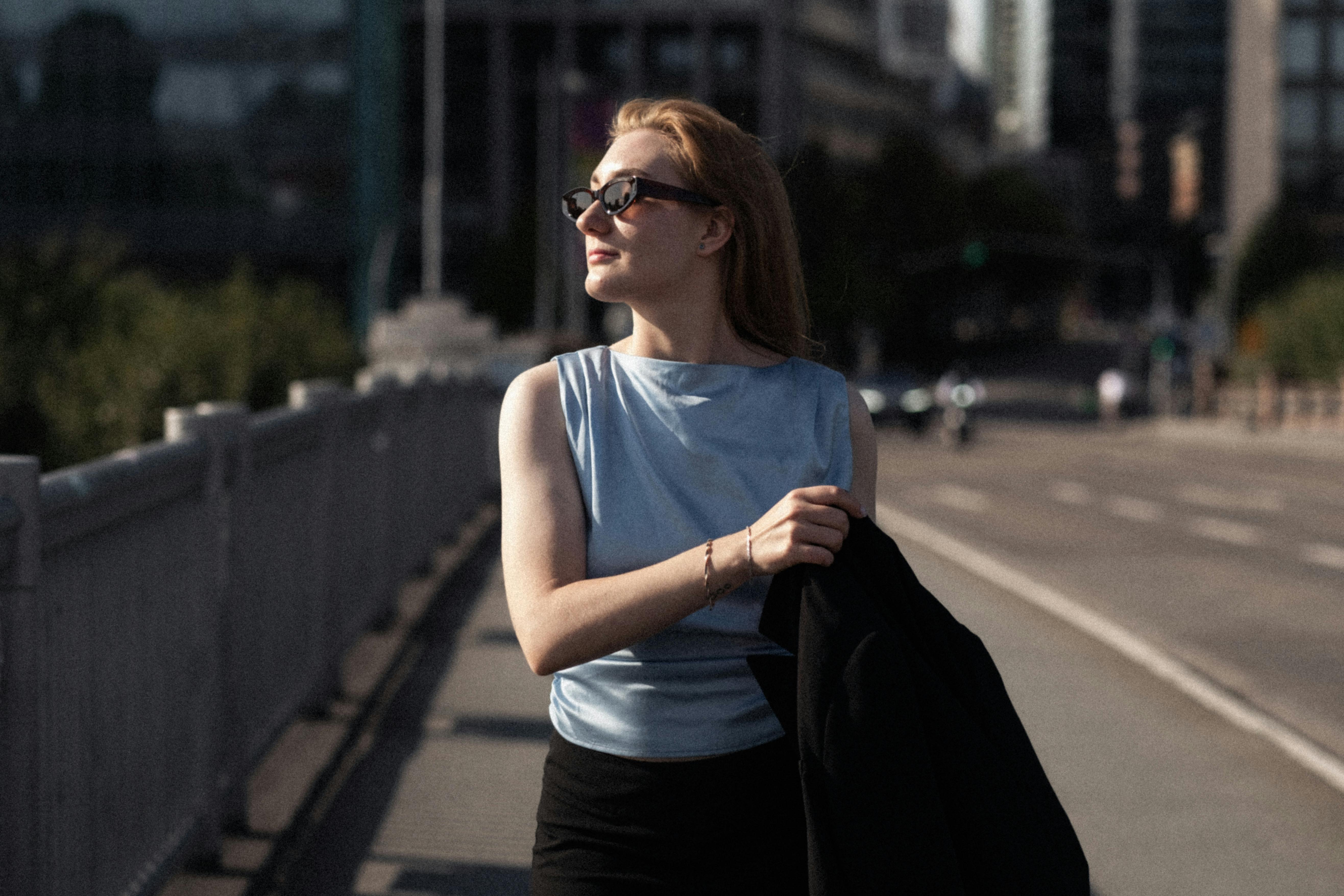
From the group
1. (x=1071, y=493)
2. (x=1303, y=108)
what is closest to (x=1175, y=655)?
(x=1071, y=493)

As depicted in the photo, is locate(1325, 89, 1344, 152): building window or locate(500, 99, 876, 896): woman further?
locate(1325, 89, 1344, 152): building window

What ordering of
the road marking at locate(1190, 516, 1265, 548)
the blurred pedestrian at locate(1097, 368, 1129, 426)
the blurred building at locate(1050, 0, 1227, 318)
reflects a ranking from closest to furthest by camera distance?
the road marking at locate(1190, 516, 1265, 548), the blurred pedestrian at locate(1097, 368, 1129, 426), the blurred building at locate(1050, 0, 1227, 318)

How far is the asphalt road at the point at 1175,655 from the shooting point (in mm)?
5879

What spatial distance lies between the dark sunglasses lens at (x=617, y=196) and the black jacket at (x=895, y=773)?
556 mm

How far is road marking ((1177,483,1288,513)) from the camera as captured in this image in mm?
20766

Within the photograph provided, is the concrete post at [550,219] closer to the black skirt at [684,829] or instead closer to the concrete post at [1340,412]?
the concrete post at [1340,412]

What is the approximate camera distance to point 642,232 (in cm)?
256

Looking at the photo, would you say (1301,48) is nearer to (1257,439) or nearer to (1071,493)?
(1257,439)

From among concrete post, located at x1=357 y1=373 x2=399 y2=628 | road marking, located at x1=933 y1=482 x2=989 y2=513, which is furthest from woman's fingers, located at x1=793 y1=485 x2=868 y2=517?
road marking, located at x1=933 y1=482 x2=989 y2=513

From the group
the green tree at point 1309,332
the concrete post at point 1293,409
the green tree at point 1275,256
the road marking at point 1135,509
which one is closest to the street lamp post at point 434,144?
the road marking at point 1135,509

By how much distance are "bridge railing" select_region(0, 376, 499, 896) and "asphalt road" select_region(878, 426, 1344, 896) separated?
2.63 meters

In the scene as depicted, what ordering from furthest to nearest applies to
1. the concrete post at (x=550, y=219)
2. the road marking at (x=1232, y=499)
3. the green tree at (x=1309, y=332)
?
1. the concrete post at (x=550, y=219)
2. the green tree at (x=1309, y=332)
3. the road marking at (x=1232, y=499)

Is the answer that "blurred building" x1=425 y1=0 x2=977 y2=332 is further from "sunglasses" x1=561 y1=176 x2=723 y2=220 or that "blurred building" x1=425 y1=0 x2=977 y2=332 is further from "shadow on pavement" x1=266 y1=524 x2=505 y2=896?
"sunglasses" x1=561 y1=176 x2=723 y2=220

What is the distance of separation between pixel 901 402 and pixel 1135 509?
25.3 meters
